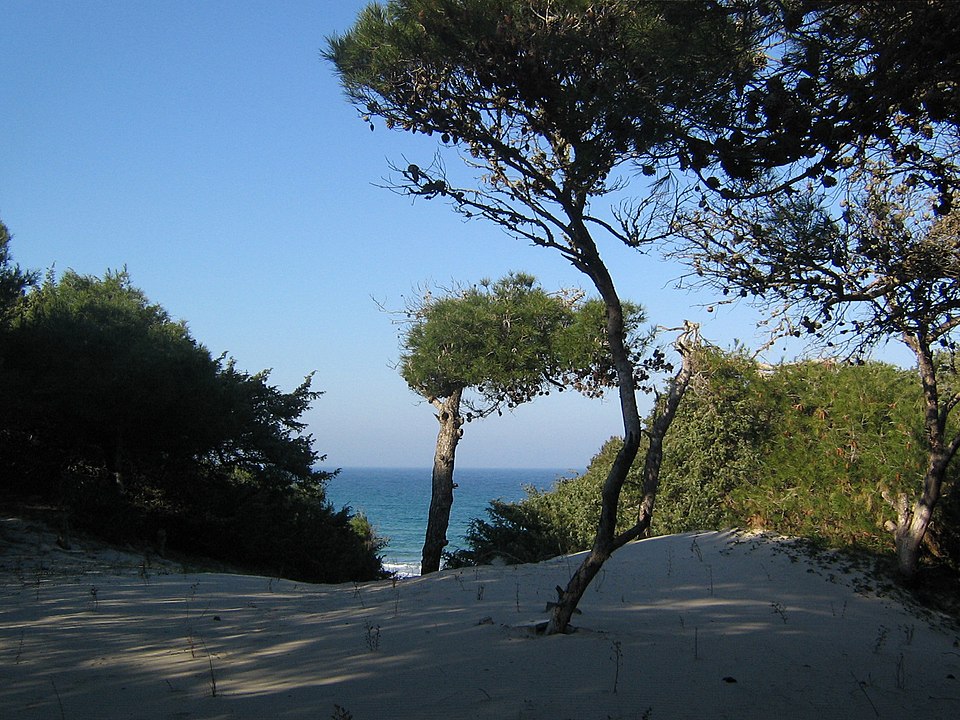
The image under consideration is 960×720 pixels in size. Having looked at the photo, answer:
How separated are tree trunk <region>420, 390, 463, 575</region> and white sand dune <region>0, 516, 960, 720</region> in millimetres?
8559

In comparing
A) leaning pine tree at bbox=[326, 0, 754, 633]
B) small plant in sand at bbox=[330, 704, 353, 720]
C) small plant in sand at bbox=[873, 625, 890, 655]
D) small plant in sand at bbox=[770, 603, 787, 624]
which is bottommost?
small plant in sand at bbox=[330, 704, 353, 720]

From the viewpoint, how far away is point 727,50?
5.03m

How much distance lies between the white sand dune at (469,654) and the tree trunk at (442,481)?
8.56 metres

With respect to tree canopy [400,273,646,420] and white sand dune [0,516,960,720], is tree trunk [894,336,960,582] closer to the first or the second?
white sand dune [0,516,960,720]

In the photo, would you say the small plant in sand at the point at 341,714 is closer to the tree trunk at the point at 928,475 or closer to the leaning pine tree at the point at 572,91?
the leaning pine tree at the point at 572,91

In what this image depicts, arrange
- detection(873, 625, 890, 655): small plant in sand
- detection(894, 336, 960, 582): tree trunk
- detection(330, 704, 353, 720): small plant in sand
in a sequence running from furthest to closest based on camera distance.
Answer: detection(894, 336, 960, 582): tree trunk
detection(873, 625, 890, 655): small plant in sand
detection(330, 704, 353, 720): small plant in sand

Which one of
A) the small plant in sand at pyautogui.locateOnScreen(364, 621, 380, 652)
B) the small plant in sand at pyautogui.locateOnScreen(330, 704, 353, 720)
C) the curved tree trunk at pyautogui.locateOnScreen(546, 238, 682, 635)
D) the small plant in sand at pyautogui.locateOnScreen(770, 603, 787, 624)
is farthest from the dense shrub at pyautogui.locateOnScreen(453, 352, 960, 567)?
the small plant in sand at pyautogui.locateOnScreen(330, 704, 353, 720)

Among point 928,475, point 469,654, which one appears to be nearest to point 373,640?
point 469,654

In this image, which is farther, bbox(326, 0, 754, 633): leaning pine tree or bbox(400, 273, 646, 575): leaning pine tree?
bbox(400, 273, 646, 575): leaning pine tree

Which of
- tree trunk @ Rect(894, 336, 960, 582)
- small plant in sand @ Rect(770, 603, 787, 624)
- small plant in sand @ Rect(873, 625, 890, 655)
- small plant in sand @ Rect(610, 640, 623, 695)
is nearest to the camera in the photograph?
small plant in sand @ Rect(610, 640, 623, 695)

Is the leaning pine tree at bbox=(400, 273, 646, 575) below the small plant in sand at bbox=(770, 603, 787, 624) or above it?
above

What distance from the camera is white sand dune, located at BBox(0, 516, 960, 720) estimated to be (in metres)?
3.86

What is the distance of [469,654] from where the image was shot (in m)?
4.62

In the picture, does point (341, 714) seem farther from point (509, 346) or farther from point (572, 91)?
point (509, 346)
